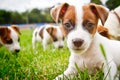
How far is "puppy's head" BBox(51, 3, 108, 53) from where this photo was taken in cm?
326

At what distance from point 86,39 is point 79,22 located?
0.70 feet

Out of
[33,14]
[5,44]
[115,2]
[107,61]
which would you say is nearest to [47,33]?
[5,44]

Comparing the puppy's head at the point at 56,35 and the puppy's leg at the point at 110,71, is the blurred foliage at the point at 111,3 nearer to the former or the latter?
the puppy's leg at the point at 110,71

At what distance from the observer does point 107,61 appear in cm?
343

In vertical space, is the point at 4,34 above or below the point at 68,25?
below

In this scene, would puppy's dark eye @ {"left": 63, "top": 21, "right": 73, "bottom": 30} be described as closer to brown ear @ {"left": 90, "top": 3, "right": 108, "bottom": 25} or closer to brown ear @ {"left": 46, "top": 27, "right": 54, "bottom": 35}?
brown ear @ {"left": 90, "top": 3, "right": 108, "bottom": 25}

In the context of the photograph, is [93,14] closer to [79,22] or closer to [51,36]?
[79,22]

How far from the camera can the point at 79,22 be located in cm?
339

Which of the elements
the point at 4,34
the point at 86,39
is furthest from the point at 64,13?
the point at 4,34

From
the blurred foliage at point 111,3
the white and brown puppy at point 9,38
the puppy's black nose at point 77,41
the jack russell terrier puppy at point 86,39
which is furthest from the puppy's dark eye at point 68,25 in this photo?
the white and brown puppy at point 9,38

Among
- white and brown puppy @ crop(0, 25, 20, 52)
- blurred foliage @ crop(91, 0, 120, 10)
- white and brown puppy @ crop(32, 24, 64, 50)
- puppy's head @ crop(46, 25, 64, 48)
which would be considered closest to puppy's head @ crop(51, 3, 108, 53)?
blurred foliage @ crop(91, 0, 120, 10)

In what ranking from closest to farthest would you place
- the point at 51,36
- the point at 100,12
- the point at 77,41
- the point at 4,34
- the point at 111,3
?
the point at 77,41, the point at 100,12, the point at 111,3, the point at 4,34, the point at 51,36

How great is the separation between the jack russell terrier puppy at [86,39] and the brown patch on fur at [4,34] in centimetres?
382

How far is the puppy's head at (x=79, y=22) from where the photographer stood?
3260 mm
